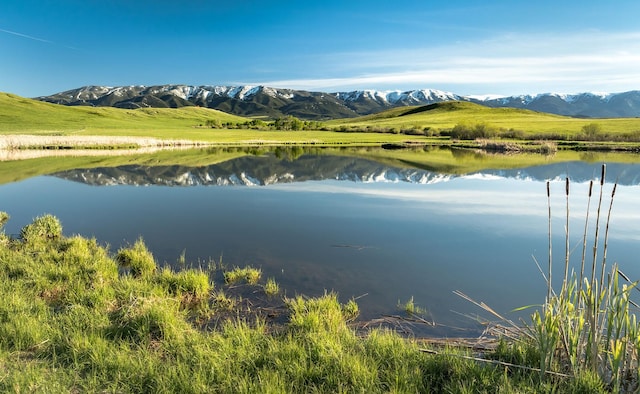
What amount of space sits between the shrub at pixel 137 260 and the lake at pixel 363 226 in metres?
0.55

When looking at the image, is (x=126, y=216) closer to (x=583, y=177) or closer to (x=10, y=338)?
(x=10, y=338)

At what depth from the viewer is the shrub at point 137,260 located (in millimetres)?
9914

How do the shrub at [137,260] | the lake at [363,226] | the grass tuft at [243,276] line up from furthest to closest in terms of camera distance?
the shrub at [137,260]
the grass tuft at [243,276]
the lake at [363,226]

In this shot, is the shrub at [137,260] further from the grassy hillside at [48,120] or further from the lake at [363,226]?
the grassy hillside at [48,120]

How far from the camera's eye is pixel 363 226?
15.5m

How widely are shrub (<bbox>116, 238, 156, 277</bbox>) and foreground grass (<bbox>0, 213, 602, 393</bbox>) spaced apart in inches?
53.3

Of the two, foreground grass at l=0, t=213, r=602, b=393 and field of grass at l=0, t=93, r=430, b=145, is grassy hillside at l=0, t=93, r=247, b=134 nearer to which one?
field of grass at l=0, t=93, r=430, b=145

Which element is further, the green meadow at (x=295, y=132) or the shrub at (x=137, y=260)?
the green meadow at (x=295, y=132)

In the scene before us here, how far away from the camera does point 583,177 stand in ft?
100

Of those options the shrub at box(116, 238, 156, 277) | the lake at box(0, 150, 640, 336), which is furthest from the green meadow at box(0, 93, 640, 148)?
the shrub at box(116, 238, 156, 277)

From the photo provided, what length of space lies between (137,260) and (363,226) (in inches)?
322

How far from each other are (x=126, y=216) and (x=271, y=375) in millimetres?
14100

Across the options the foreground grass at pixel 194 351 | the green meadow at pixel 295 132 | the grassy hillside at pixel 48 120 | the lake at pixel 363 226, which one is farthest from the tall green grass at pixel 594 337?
the grassy hillside at pixel 48 120

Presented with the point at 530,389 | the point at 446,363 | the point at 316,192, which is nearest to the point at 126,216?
the point at 316,192
